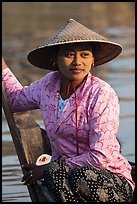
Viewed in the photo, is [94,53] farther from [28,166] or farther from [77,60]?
[28,166]

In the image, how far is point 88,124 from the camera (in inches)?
204

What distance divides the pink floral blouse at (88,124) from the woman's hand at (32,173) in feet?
0.54

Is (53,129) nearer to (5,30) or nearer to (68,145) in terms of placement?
(68,145)

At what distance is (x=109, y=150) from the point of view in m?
5.11

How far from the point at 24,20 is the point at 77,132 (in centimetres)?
1564

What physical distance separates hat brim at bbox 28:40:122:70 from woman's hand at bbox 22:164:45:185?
668 mm

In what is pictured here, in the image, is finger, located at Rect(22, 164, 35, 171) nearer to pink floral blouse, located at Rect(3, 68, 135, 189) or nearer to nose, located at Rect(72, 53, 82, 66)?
pink floral blouse, located at Rect(3, 68, 135, 189)

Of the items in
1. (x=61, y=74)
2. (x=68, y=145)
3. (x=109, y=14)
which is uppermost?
(x=61, y=74)

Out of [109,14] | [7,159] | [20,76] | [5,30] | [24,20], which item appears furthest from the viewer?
[109,14]

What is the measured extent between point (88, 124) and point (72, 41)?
47 cm

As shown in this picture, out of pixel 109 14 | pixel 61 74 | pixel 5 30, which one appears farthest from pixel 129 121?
pixel 109 14

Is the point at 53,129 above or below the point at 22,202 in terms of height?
above

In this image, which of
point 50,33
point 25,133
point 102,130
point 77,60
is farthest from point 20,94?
point 50,33

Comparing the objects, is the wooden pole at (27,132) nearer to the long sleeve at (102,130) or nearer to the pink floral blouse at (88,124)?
the pink floral blouse at (88,124)
